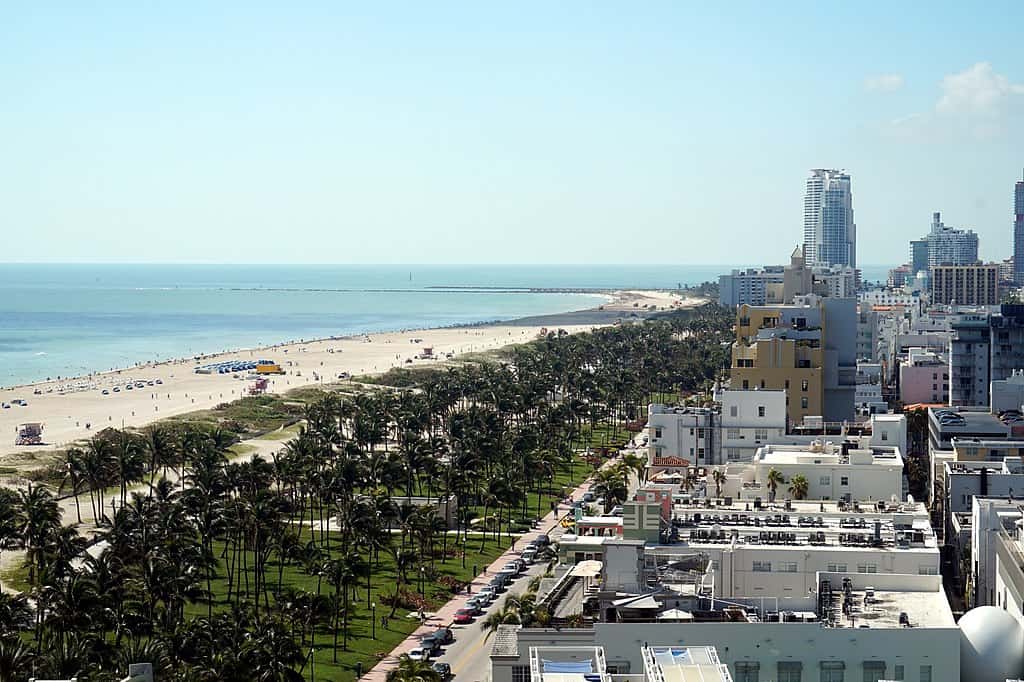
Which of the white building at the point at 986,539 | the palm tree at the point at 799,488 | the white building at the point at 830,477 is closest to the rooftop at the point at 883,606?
the white building at the point at 986,539

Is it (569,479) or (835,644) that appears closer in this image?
(835,644)

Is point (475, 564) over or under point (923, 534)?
under

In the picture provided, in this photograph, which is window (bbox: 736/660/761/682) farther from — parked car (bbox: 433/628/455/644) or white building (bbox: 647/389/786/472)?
white building (bbox: 647/389/786/472)

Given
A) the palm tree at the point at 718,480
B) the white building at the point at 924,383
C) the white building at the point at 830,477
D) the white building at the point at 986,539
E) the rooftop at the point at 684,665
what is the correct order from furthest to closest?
the white building at the point at 924,383
the white building at the point at 830,477
the palm tree at the point at 718,480
the white building at the point at 986,539
the rooftop at the point at 684,665

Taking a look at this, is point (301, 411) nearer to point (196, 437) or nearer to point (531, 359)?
point (531, 359)

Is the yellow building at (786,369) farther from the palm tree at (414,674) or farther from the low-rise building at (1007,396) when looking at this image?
the palm tree at (414,674)

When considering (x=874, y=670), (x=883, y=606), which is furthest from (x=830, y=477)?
(x=874, y=670)

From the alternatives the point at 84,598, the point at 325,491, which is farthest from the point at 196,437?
the point at 84,598
